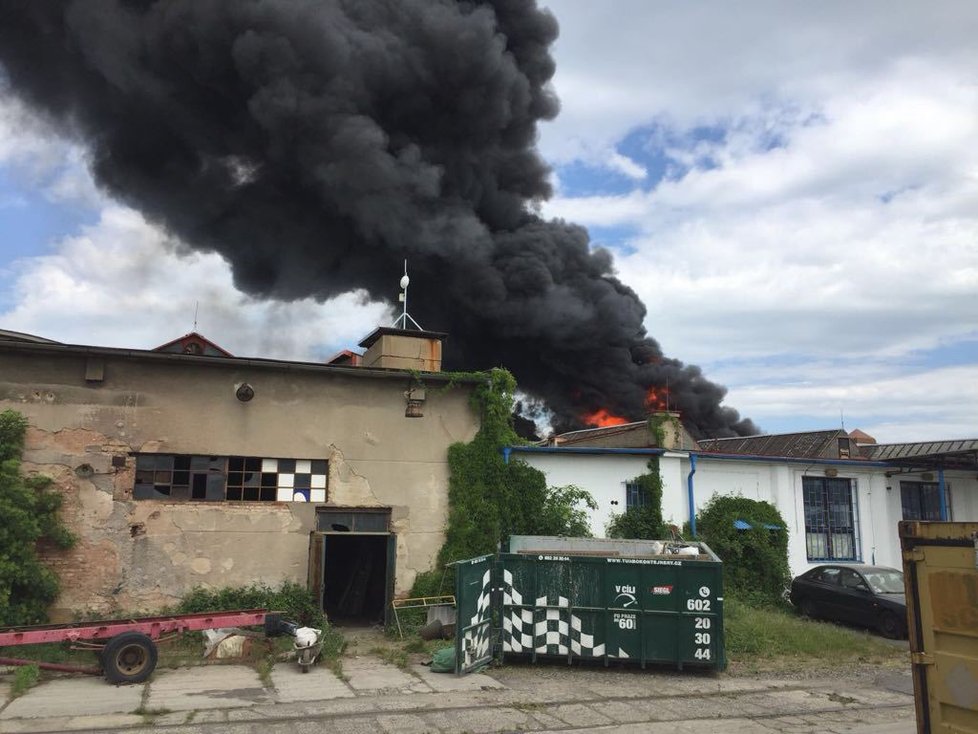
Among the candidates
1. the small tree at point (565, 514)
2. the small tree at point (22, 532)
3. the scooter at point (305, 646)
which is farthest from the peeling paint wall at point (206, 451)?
the scooter at point (305, 646)

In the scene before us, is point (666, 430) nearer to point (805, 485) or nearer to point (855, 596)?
point (805, 485)

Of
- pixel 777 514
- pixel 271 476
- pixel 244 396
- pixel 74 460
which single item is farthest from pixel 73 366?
pixel 777 514

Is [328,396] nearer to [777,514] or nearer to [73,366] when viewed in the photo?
[73,366]

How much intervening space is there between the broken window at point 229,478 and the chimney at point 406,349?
4298 millimetres

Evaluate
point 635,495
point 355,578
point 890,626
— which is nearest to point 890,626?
point 890,626

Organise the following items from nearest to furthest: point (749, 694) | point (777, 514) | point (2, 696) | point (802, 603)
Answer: point (2, 696) → point (749, 694) → point (802, 603) → point (777, 514)

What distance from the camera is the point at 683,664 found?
33.6 feet

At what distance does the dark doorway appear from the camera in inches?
558

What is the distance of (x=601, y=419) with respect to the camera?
27.7 meters

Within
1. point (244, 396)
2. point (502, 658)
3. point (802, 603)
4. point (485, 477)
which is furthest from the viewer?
point (802, 603)

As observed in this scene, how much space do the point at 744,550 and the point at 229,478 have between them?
10615mm

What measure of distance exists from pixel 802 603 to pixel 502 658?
798cm

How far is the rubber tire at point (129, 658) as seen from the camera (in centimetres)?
884

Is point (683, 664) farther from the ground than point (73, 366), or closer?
closer
